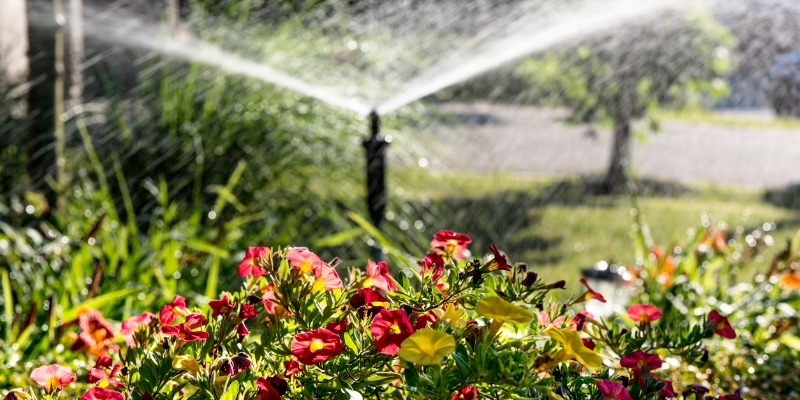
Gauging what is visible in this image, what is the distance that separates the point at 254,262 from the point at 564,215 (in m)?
5.42

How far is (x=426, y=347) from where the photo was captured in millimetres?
1184

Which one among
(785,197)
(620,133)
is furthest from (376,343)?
(785,197)

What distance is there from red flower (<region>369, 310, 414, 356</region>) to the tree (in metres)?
→ 6.11

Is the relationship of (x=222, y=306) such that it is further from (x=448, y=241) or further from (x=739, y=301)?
(x=739, y=301)

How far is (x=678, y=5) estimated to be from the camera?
312 inches

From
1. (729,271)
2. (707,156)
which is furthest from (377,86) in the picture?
(707,156)

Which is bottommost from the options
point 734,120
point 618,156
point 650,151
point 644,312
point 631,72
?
point 734,120

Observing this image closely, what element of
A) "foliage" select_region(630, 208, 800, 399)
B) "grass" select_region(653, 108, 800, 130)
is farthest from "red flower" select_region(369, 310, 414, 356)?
"grass" select_region(653, 108, 800, 130)

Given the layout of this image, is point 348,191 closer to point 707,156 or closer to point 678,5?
point 678,5

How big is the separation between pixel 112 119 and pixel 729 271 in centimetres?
261

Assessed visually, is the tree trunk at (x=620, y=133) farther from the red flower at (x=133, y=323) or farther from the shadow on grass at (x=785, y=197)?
the red flower at (x=133, y=323)

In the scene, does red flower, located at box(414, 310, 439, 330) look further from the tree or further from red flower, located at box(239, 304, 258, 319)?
the tree

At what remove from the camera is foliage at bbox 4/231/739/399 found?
1229 millimetres

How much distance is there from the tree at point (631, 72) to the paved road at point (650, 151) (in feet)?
1.29
